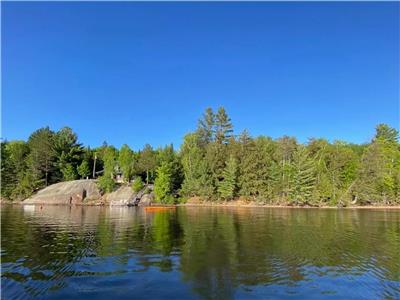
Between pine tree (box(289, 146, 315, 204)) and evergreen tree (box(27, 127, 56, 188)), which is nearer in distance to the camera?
pine tree (box(289, 146, 315, 204))

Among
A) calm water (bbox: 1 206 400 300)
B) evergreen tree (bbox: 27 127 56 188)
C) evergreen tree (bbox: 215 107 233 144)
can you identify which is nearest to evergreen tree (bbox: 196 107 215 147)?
evergreen tree (bbox: 215 107 233 144)

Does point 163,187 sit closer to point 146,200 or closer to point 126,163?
point 146,200

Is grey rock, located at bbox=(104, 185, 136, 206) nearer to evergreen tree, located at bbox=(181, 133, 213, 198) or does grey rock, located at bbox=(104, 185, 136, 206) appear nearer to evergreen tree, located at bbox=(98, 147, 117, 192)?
evergreen tree, located at bbox=(98, 147, 117, 192)

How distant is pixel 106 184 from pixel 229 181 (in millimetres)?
35432

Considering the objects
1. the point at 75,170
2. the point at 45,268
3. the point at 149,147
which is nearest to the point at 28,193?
the point at 75,170

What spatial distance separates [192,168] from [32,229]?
202 feet

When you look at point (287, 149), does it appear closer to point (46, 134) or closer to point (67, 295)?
point (46, 134)

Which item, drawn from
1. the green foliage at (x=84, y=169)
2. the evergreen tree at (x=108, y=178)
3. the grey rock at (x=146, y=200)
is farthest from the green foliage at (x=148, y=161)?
the green foliage at (x=84, y=169)

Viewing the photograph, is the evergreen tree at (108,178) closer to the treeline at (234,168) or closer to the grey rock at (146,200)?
the treeline at (234,168)

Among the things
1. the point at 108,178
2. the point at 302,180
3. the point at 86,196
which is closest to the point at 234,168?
the point at 302,180

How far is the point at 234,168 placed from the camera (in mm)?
91125

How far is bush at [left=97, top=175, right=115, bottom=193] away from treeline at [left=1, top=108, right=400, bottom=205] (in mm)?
284

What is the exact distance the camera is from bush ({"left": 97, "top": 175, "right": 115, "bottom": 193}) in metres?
94.0

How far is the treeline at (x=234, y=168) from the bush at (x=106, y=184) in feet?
0.93
